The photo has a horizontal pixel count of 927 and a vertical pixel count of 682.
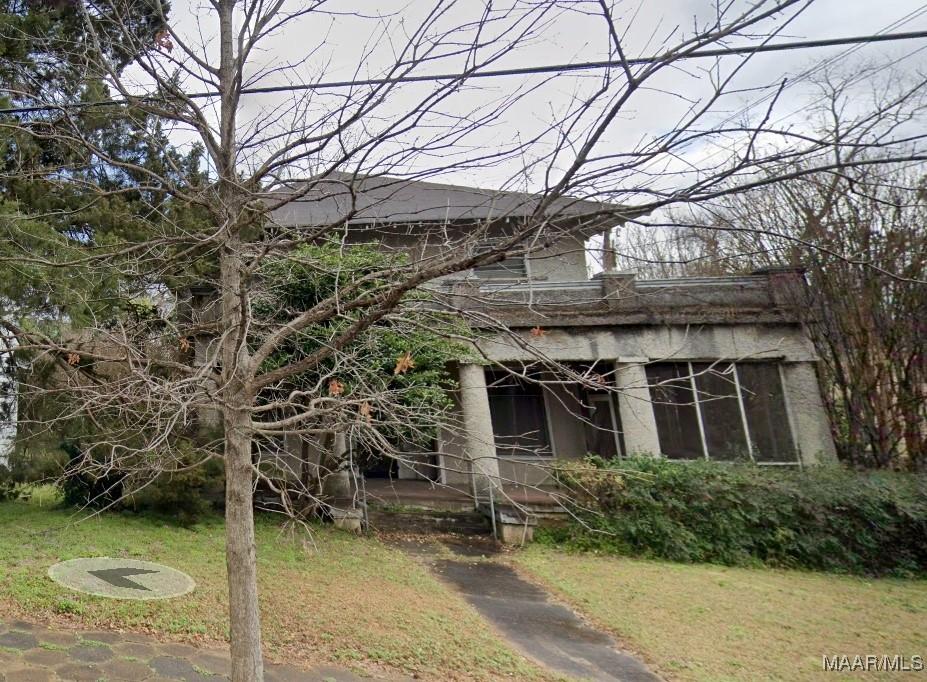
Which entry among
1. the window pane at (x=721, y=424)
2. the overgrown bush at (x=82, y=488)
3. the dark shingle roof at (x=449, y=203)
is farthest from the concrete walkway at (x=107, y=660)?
the window pane at (x=721, y=424)

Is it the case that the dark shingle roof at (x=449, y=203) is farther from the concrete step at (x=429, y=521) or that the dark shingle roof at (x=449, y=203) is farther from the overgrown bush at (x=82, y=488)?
the concrete step at (x=429, y=521)

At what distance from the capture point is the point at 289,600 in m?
6.15

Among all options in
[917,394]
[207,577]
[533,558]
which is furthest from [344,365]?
[917,394]

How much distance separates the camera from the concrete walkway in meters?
4.21

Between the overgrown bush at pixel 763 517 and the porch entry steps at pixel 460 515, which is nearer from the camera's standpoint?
the overgrown bush at pixel 763 517

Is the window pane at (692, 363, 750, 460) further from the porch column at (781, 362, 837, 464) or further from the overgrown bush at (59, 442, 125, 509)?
the overgrown bush at (59, 442, 125, 509)

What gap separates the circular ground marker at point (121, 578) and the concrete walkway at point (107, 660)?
79cm

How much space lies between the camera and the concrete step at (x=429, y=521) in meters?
9.85

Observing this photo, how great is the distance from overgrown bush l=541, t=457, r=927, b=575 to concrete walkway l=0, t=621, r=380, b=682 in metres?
5.21

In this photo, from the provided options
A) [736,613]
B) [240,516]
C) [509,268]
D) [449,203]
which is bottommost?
[736,613]

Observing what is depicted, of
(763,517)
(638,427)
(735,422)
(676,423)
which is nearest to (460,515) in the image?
(638,427)

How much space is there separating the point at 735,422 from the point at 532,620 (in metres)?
7.02

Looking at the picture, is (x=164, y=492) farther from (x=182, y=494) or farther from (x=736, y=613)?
(x=736, y=613)

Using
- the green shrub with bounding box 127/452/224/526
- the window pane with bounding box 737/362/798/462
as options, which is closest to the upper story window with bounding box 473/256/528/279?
the green shrub with bounding box 127/452/224/526
